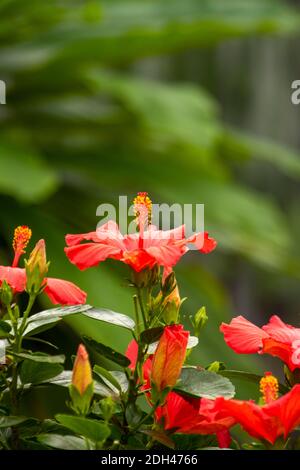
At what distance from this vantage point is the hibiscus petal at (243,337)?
57 cm

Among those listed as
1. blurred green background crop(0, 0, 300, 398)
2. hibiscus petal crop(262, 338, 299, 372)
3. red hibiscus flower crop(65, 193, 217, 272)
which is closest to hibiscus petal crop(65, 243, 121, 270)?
red hibiscus flower crop(65, 193, 217, 272)

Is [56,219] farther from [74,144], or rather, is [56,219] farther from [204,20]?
[204,20]

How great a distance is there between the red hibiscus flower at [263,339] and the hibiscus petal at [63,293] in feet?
0.28

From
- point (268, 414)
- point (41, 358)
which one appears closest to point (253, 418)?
point (268, 414)

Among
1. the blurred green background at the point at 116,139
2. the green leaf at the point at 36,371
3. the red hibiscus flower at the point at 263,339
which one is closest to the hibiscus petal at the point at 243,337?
the red hibiscus flower at the point at 263,339

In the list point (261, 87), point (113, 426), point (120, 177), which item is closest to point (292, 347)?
point (113, 426)

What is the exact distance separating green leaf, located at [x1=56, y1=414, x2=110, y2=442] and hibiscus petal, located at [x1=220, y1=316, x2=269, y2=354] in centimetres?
12

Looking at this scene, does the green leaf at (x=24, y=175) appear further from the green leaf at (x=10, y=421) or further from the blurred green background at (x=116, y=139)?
the green leaf at (x=10, y=421)

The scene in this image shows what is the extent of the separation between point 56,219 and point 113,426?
1.53 meters

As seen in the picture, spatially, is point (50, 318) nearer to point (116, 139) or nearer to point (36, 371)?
point (36, 371)

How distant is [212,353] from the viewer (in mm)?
1787

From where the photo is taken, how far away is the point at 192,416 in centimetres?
54

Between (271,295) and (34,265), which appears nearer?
(34,265)

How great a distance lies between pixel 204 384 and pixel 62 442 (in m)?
0.08
